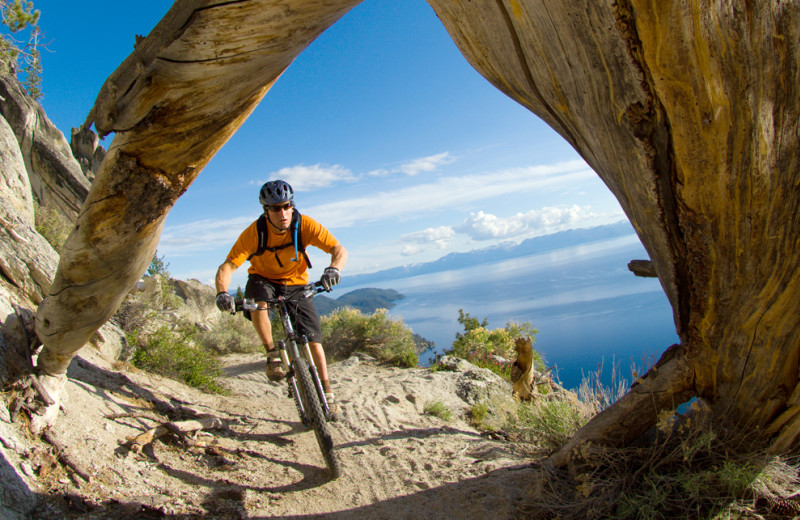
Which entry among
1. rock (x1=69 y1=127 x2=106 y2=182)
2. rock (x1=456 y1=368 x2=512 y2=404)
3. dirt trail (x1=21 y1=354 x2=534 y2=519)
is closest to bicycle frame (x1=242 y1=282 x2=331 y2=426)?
dirt trail (x1=21 y1=354 x2=534 y2=519)

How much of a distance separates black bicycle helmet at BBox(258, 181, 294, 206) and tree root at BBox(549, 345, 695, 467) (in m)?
3.62

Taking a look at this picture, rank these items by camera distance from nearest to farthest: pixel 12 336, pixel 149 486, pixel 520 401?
pixel 149 486 < pixel 12 336 < pixel 520 401

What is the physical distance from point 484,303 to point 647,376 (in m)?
76.2

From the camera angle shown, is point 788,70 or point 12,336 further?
point 12,336

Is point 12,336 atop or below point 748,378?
atop

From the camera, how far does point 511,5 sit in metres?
1.97

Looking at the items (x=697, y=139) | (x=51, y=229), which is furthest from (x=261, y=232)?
(x=51, y=229)

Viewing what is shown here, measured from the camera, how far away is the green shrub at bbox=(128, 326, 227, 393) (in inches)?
267

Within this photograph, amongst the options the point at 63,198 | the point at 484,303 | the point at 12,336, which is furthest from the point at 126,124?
the point at 484,303

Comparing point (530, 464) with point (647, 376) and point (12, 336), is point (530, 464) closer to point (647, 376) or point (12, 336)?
point (647, 376)

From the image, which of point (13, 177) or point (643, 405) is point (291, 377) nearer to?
point (643, 405)

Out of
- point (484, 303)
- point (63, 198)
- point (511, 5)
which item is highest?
point (63, 198)

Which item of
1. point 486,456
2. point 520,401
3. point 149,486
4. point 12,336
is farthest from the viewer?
point 520,401

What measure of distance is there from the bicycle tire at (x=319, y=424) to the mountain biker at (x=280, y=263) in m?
0.47
